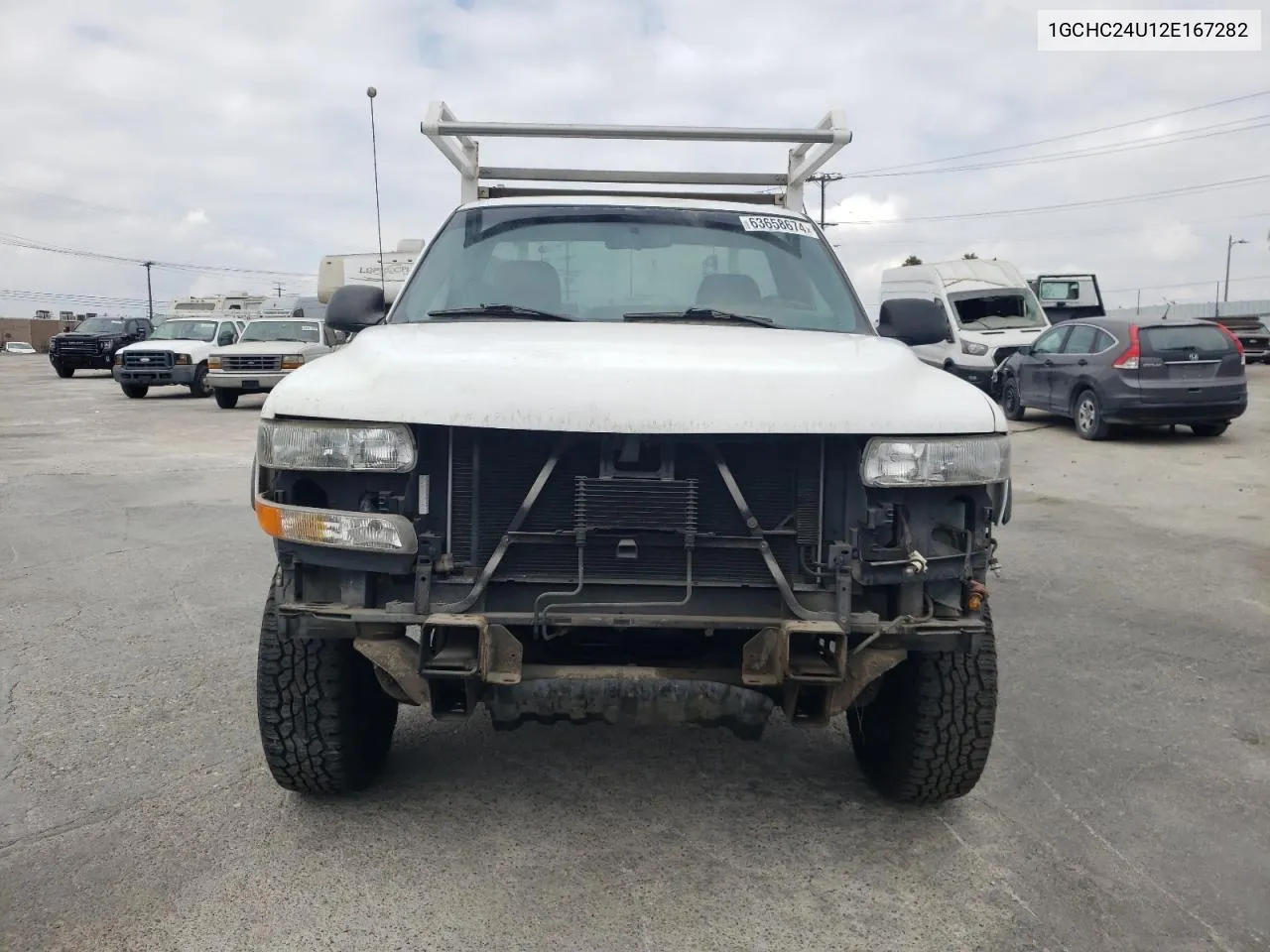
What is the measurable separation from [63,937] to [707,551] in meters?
1.93

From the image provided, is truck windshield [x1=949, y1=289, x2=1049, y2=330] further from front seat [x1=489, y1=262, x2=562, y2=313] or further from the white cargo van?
front seat [x1=489, y1=262, x2=562, y2=313]

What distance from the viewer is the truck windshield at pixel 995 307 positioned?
1892 cm

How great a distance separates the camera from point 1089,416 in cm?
1362

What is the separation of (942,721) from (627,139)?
3.62 m

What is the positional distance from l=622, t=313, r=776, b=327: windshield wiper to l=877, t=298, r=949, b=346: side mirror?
0.70m

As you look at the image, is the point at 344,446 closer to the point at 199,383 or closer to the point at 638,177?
the point at 638,177

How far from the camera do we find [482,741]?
4012mm

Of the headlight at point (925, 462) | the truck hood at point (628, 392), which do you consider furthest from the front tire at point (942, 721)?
the truck hood at point (628, 392)

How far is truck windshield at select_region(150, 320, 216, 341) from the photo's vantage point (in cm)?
2389

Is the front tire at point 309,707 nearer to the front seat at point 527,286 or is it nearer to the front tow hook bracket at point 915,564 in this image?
the front seat at point 527,286

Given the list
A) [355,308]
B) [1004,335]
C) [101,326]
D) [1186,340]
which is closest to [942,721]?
[355,308]

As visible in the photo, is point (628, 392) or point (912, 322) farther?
point (912, 322)

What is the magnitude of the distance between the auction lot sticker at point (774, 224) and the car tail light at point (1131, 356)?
9.80m

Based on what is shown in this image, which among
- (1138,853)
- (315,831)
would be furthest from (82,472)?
(1138,853)
